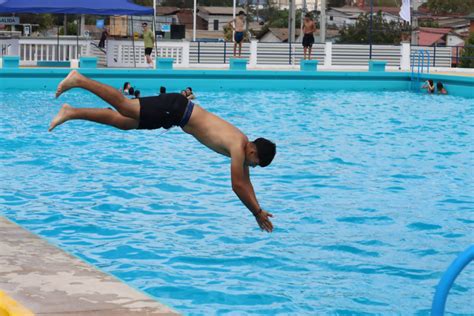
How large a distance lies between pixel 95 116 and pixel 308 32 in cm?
2203

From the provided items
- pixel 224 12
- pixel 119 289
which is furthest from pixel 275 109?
pixel 224 12

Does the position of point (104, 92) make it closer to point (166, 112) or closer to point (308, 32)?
point (166, 112)

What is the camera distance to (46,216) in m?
10.5

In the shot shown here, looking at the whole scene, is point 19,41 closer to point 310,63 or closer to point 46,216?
point 310,63

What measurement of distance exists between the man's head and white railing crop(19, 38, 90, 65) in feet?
73.2

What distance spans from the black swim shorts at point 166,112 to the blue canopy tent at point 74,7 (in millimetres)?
18492

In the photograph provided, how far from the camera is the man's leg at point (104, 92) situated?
24.1ft

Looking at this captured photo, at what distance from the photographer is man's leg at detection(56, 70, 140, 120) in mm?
7348

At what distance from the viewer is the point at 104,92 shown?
24.4ft

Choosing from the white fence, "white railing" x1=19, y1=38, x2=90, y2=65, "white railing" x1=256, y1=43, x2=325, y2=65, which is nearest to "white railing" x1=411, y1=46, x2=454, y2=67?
the white fence

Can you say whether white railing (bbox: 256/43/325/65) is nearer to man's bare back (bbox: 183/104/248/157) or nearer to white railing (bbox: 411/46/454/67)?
white railing (bbox: 411/46/454/67)

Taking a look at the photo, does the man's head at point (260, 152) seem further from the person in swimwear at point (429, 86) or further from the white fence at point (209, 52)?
the white fence at point (209, 52)

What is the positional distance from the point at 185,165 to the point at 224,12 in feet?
279

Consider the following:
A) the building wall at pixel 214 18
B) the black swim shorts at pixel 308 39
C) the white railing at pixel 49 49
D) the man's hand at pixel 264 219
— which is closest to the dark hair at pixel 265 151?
the man's hand at pixel 264 219
